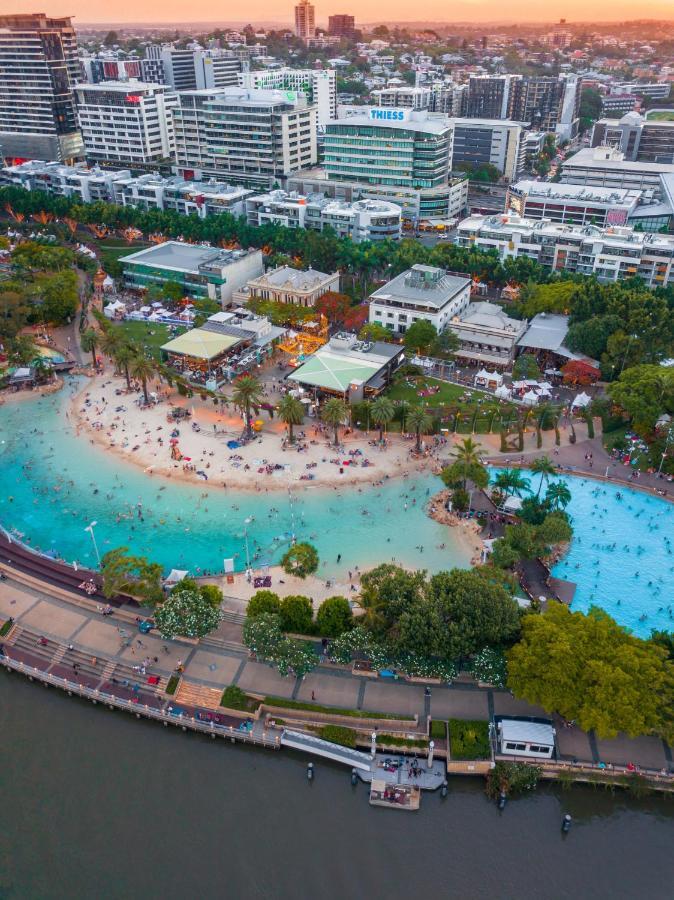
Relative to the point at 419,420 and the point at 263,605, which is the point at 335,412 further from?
the point at 263,605

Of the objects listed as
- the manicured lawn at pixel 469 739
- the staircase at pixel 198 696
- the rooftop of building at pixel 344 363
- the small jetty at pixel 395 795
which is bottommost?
the small jetty at pixel 395 795

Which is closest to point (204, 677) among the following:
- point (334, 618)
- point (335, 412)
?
point (334, 618)

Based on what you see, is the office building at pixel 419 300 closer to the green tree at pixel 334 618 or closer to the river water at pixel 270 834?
the green tree at pixel 334 618

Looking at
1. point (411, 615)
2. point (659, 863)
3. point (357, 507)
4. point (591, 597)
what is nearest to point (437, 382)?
point (357, 507)

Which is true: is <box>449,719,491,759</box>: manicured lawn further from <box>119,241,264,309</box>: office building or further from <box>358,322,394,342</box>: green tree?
<box>119,241,264,309</box>: office building

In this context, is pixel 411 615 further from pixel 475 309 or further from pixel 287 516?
pixel 475 309

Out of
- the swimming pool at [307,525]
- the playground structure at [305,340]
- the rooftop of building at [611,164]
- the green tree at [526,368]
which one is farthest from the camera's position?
the rooftop of building at [611,164]

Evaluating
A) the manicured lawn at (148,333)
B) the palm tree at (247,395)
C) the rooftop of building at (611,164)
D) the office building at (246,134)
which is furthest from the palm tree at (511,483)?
the rooftop of building at (611,164)
